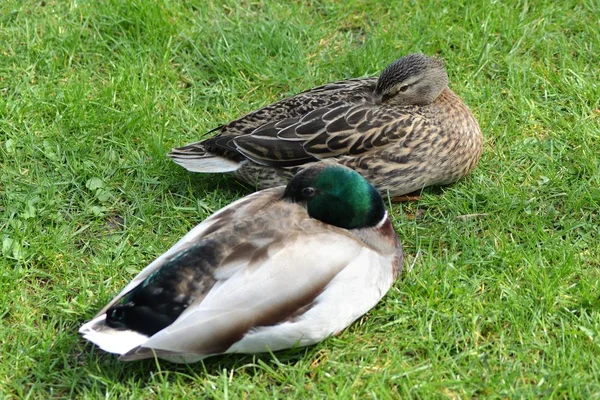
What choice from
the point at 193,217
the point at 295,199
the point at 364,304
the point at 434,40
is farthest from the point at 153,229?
the point at 434,40

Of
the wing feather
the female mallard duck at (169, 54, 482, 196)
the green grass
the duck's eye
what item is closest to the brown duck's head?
the female mallard duck at (169, 54, 482, 196)

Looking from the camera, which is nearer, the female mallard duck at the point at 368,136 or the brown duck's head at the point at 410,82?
the female mallard duck at the point at 368,136

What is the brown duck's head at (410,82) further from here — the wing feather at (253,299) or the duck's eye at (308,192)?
the wing feather at (253,299)

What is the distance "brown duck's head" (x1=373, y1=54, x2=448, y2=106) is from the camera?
15.3 ft

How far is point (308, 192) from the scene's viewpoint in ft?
12.8

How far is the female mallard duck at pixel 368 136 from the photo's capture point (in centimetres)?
454

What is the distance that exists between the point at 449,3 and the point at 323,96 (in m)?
1.60

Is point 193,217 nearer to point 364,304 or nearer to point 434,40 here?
point 364,304

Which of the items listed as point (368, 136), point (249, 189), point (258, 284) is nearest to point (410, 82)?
point (368, 136)

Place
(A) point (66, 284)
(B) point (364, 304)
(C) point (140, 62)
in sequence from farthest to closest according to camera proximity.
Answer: (C) point (140, 62)
(A) point (66, 284)
(B) point (364, 304)

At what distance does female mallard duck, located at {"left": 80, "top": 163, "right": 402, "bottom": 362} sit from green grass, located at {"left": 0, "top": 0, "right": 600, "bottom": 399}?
18cm

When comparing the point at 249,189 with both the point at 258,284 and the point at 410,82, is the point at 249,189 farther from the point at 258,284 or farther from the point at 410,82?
the point at 258,284

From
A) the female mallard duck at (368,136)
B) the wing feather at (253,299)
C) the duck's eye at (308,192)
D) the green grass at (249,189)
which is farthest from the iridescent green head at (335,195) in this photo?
the female mallard duck at (368,136)

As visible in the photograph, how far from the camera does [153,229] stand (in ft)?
15.0
